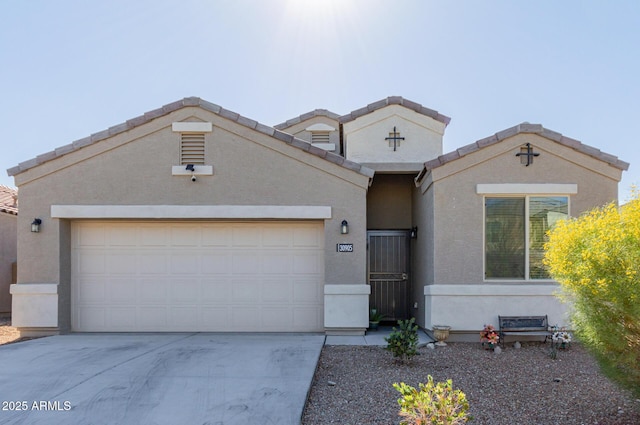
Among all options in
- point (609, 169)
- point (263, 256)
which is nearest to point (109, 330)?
point (263, 256)

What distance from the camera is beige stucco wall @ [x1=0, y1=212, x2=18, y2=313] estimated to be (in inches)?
535

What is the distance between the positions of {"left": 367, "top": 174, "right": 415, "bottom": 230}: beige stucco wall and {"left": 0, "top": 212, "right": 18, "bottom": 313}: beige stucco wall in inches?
422

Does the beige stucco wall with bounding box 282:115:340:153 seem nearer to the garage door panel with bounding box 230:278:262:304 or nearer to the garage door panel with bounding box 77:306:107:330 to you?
the garage door panel with bounding box 230:278:262:304

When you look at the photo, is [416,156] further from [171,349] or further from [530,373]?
[171,349]

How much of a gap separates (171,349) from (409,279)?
5813 mm

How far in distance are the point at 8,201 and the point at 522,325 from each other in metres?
15.3

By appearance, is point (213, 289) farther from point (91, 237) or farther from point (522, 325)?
point (522, 325)

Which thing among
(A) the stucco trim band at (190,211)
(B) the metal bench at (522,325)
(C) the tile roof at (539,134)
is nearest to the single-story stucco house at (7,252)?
(A) the stucco trim band at (190,211)

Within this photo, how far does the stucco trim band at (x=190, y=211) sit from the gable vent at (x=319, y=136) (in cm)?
521

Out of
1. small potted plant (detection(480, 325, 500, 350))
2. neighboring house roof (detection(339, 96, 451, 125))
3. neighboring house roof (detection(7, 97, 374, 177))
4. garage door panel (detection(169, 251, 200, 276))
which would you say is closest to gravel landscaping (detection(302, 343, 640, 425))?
small potted plant (detection(480, 325, 500, 350))

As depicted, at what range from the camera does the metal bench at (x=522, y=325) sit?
844 cm

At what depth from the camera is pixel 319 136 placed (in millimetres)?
14070

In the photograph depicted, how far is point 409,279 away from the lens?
11203mm

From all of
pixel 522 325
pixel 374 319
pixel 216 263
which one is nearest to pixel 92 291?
pixel 216 263
